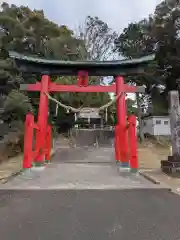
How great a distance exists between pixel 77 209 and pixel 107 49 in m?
29.0

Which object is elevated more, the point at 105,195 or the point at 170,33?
the point at 170,33

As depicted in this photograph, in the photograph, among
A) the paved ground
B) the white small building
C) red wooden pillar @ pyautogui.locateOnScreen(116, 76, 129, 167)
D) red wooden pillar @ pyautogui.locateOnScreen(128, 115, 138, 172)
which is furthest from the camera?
the white small building

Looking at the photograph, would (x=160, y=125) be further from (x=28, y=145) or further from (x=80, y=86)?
(x=28, y=145)

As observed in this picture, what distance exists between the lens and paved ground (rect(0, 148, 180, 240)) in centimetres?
340

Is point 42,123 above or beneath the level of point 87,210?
above

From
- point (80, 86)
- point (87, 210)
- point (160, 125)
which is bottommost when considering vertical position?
point (87, 210)

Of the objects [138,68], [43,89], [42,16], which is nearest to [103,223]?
[43,89]

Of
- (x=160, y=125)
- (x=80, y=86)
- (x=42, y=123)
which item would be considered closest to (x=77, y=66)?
(x=80, y=86)

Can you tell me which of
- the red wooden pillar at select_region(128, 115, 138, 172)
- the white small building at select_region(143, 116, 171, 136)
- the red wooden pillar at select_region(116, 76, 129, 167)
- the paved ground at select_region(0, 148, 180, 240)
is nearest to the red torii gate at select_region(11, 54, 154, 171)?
the red wooden pillar at select_region(116, 76, 129, 167)

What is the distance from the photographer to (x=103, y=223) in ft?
12.3

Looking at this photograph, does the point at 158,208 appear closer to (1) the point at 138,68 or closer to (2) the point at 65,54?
(1) the point at 138,68

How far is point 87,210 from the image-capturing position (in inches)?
176

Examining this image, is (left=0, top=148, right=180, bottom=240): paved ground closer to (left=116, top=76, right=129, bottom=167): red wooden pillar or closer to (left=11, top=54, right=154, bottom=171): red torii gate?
(left=116, top=76, right=129, bottom=167): red wooden pillar

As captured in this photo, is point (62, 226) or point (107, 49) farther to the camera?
point (107, 49)
